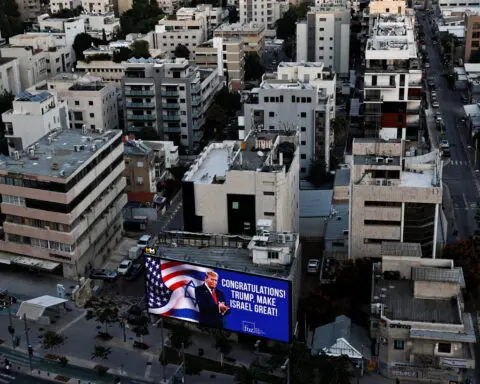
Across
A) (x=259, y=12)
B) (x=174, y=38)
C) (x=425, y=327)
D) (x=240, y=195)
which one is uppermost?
(x=259, y=12)

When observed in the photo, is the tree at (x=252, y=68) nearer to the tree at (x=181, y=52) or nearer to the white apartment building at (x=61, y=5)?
the tree at (x=181, y=52)

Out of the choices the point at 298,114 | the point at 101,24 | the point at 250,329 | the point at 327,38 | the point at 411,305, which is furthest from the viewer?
the point at 101,24

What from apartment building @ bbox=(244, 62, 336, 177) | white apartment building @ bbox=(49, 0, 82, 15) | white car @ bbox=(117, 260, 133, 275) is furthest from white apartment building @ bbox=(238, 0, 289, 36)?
white car @ bbox=(117, 260, 133, 275)

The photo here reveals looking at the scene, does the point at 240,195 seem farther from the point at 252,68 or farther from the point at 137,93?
the point at 252,68

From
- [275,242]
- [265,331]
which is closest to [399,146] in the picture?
[275,242]

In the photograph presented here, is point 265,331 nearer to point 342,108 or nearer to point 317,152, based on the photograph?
point 317,152

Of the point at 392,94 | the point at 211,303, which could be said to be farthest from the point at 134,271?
the point at 392,94
